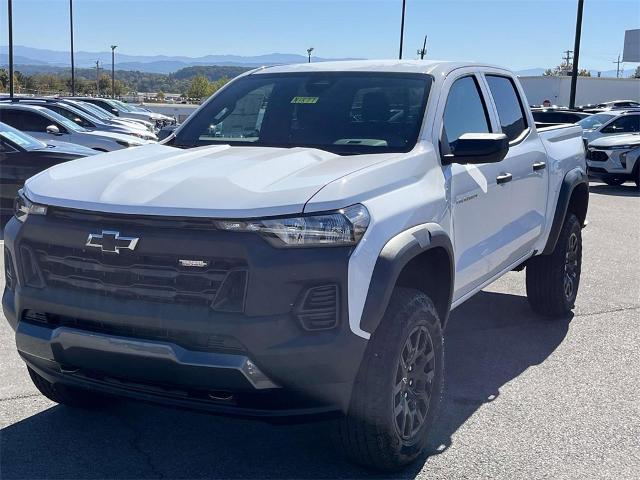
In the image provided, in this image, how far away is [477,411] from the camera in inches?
172

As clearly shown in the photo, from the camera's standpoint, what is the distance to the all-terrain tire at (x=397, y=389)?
3.25 metres

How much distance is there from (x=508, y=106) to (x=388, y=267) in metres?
2.69

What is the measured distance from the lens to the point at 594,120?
1953 cm

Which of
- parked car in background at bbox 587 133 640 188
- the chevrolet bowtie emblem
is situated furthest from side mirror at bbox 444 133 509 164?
parked car in background at bbox 587 133 640 188

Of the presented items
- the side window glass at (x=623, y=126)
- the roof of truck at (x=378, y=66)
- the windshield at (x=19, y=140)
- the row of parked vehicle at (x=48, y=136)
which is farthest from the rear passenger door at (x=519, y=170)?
the side window glass at (x=623, y=126)

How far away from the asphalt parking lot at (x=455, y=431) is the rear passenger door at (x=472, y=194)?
699 millimetres

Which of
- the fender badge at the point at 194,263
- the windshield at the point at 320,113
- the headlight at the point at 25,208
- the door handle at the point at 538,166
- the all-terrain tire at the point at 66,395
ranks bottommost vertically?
the all-terrain tire at the point at 66,395

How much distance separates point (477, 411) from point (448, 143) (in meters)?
1.47

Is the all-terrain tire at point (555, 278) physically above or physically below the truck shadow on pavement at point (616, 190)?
above

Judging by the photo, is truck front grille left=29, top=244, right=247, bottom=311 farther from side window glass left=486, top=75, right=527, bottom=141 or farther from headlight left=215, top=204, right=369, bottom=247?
side window glass left=486, top=75, right=527, bottom=141

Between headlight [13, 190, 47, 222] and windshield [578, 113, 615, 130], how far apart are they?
17.5 meters

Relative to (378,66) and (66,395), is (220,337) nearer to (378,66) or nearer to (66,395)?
(66,395)

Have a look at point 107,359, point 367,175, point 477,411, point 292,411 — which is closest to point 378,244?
point 367,175

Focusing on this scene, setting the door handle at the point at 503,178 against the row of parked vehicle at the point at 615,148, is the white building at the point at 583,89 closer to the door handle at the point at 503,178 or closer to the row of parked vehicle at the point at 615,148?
the row of parked vehicle at the point at 615,148
